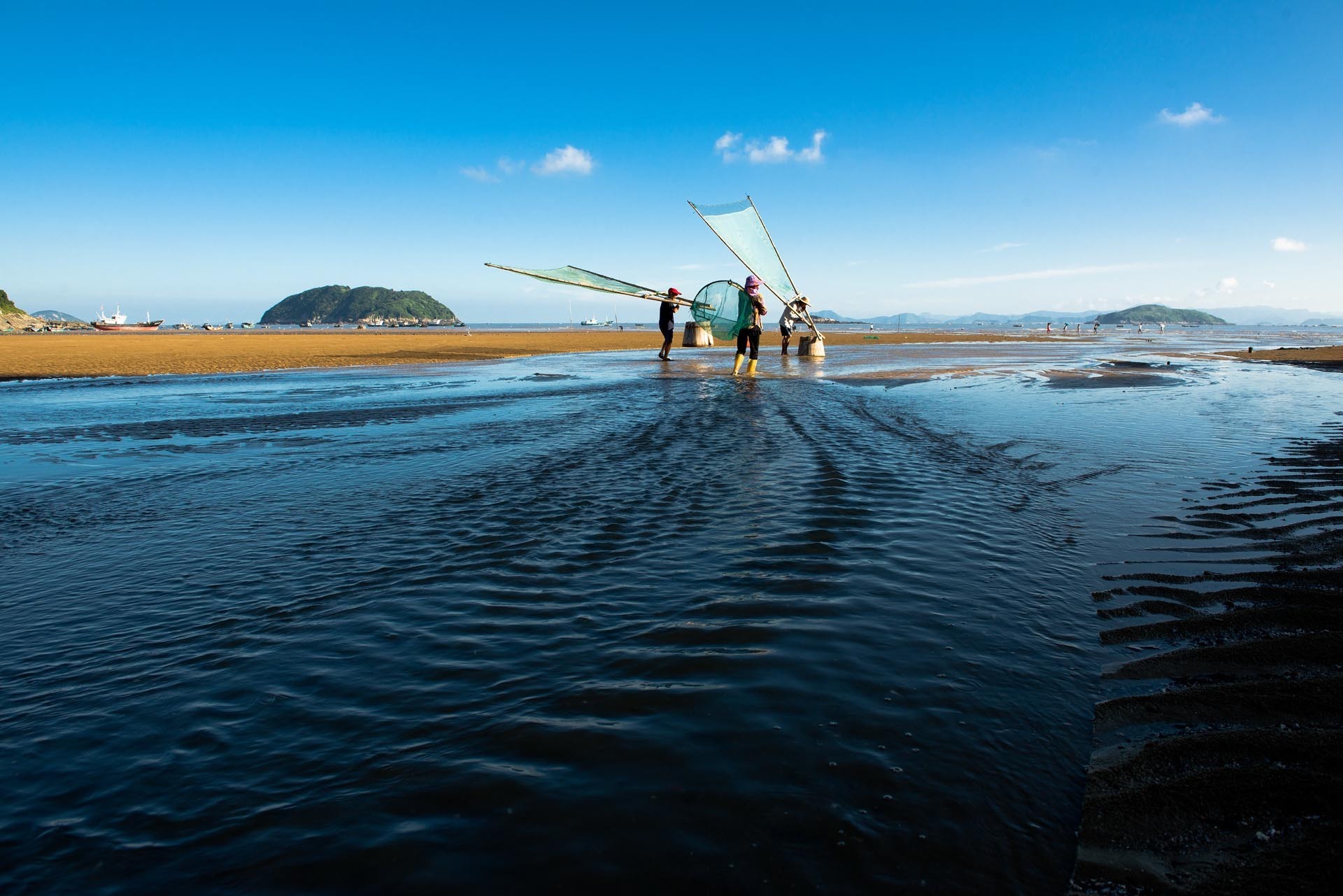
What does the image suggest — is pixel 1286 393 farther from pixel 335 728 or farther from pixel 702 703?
pixel 335 728

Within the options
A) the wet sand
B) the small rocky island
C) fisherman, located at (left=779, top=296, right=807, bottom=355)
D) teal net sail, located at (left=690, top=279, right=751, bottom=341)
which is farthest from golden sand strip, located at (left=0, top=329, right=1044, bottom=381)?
the small rocky island

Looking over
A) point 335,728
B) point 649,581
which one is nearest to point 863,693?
point 649,581

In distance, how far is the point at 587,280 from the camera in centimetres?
2759

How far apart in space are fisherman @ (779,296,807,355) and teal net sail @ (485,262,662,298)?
27.3 ft

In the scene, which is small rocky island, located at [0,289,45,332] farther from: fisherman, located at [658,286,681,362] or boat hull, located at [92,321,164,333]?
fisherman, located at [658,286,681,362]

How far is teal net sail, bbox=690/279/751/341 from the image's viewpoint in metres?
29.9

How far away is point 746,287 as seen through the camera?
27062 millimetres

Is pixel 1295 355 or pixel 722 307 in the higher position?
pixel 722 307

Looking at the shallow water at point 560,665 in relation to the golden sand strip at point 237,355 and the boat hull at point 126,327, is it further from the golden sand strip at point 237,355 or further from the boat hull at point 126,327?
the boat hull at point 126,327

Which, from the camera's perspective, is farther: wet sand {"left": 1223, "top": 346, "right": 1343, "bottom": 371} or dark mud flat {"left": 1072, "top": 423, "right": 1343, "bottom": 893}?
wet sand {"left": 1223, "top": 346, "right": 1343, "bottom": 371}

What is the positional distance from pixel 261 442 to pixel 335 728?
470 inches

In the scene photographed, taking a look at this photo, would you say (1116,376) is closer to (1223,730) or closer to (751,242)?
(751,242)

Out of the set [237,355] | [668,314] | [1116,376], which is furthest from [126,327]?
[1116,376]

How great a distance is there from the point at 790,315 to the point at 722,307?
246 inches
